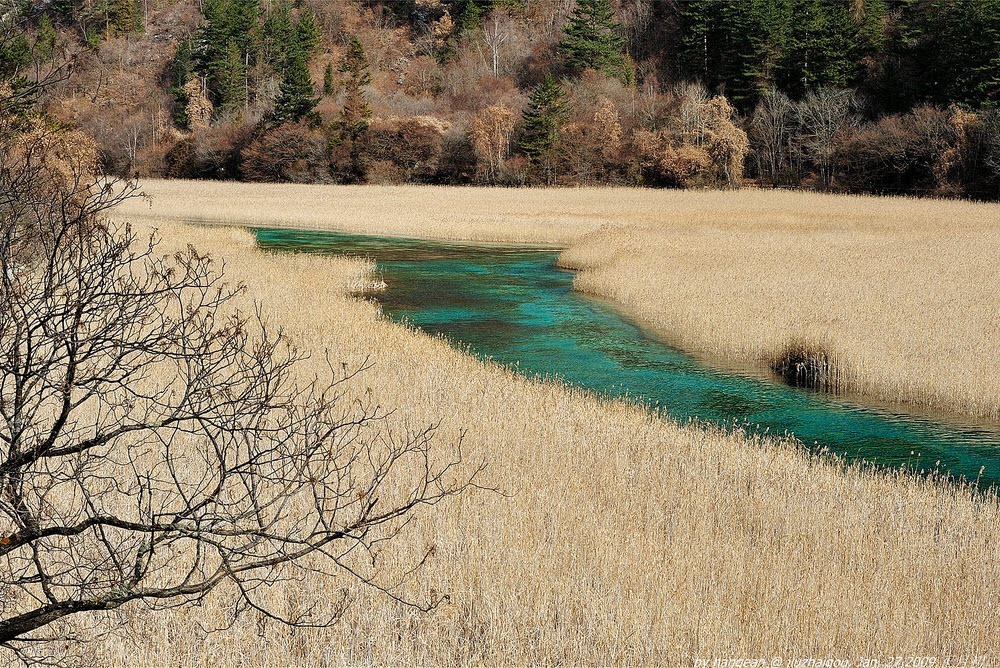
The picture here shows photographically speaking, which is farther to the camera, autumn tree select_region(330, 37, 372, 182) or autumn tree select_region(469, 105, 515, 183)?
autumn tree select_region(330, 37, 372, 182)

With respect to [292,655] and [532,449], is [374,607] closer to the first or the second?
[292,655]

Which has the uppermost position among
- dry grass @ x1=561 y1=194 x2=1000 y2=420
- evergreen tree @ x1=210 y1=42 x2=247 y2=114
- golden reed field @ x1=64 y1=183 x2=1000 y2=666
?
evergreen tree @ x1=210 y1=42 x2=247 y2=114

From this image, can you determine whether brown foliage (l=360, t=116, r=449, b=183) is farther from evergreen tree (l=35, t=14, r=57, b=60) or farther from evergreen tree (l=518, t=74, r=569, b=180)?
evergreen tree (l=35, t=14, r=57, b=60)

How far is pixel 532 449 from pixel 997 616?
497 cm

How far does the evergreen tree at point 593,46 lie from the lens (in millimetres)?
87188

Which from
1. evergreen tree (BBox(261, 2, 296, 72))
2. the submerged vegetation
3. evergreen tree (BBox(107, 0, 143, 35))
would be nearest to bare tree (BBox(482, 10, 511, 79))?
evergreen tree (BBox(261, 2, 296, 72))

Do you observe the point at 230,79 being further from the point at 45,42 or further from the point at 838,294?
the point at 45,42

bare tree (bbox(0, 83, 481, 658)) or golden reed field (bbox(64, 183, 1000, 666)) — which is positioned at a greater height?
bare tree (bbox(0, 83, 481, 658))

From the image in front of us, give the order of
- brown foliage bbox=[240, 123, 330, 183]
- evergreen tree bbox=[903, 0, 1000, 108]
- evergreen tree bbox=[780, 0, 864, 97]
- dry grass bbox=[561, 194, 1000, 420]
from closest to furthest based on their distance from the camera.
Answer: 1. dry grass bbox=[561, 194, 1000, 420]
2. evergreen tree bbox=[903, 0, 1000, 108]
3. evergreen tree bbox=[780, 0, 864, 97]
4. brown foliage bbox=[240, 123, 330, 183]

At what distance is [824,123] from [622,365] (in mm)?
53038

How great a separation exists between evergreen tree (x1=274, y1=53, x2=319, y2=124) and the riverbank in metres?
22.9

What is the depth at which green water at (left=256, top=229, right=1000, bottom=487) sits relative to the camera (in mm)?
11992

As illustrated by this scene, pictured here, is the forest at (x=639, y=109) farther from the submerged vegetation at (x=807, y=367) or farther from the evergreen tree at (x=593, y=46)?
the submerged vegetation at (x=807, y=367)

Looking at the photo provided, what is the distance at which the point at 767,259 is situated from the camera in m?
26.8
